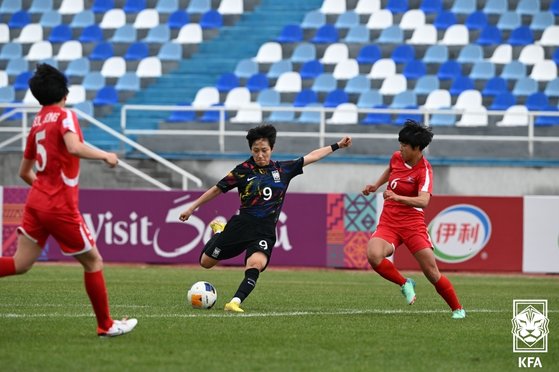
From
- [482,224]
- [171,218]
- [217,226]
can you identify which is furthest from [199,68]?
[217,226]

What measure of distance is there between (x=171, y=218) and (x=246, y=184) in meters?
8.45

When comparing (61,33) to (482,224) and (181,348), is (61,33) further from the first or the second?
(181,348)

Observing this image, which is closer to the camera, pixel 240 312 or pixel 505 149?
pixel 240 312

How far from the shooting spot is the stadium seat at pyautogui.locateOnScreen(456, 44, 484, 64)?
84.7 ft

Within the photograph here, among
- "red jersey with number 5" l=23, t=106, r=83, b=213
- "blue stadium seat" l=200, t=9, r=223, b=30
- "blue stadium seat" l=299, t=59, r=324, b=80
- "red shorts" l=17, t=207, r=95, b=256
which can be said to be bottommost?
"red shorts" l=17, t=207, r=95, b=256

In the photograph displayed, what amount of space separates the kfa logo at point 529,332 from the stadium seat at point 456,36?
14.7 metres

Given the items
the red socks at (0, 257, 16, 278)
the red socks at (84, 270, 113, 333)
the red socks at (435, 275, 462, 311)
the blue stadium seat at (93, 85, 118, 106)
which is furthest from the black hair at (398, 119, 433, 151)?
the blue stadium seat at (93, 85, 118, 106)

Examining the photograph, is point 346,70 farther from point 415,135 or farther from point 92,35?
point 415,135

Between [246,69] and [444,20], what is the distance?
5.06m

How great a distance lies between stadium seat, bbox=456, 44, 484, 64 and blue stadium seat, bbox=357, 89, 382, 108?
7.52 feet

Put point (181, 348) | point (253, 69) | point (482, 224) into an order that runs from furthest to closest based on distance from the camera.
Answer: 1. point (253, 69)
2. point (482, 224)
3. point (181, 348)

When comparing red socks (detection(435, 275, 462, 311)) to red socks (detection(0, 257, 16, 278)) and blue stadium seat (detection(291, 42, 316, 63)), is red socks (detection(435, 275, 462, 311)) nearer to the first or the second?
red socks (detection(0, 257, 16, 278))

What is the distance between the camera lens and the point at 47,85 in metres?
8.32

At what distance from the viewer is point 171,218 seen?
19.8m
